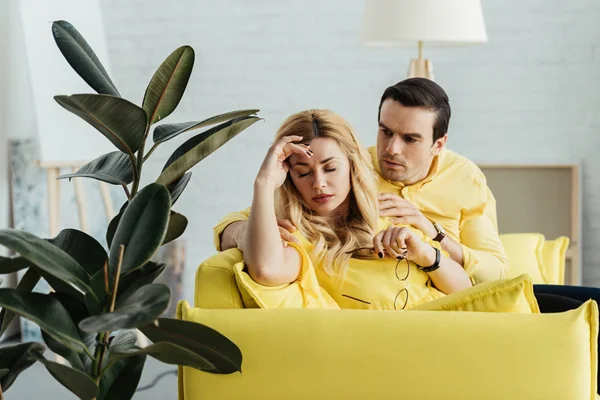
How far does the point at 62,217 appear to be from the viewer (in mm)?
4113

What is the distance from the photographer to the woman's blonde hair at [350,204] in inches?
77.9

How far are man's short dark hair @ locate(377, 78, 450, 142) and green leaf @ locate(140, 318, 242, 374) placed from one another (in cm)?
106

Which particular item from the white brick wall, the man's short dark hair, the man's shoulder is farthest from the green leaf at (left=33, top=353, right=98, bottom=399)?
the white brick wall

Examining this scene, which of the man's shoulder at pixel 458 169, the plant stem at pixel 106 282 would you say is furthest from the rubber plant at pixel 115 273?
the man's shoulder at pixel 458 169

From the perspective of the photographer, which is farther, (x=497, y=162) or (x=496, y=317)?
(x=497, y=162)

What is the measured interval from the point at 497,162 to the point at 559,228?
402 mm

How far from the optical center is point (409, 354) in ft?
4.93

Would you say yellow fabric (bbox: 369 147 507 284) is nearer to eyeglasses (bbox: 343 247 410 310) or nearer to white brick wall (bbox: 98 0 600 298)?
eyeglasses (bbox: 343 247 410 310)

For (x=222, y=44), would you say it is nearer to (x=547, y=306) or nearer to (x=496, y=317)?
(x=547, y=306)

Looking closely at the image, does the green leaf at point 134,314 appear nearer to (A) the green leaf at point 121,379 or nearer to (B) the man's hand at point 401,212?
(A) the green leaf at point 121,379

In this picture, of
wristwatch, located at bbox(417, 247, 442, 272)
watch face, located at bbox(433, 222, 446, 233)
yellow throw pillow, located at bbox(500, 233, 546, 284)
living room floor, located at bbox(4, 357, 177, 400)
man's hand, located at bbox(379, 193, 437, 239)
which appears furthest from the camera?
living room floor, located at bbox(4, 357, 177, 400)

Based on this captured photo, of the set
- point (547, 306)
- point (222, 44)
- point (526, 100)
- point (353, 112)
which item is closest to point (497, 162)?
point (526, 100)

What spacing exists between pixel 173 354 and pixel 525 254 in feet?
5.25

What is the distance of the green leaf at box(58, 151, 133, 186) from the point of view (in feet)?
5.12
